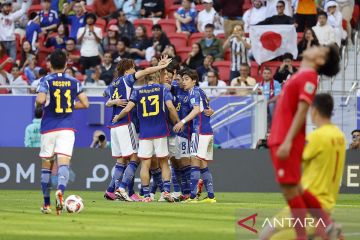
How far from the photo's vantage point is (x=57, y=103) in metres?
15.8

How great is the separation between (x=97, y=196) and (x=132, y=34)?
870cm

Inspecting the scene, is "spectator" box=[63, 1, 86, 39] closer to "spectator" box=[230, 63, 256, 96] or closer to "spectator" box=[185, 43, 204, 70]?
"spectator" box=[185, 43, 204, 70]

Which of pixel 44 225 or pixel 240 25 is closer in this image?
pixel 44 225

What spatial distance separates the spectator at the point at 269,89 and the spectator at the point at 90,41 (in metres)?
5.43

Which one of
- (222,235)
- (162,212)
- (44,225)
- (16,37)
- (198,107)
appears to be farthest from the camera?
(16,37)

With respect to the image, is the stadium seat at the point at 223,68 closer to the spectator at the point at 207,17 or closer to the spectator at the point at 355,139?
the spectator at the point at 207,17

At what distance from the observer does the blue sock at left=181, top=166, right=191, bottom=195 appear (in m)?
20.0

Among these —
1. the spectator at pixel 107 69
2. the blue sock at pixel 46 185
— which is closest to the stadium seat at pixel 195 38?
the spectator at pixel 107 69

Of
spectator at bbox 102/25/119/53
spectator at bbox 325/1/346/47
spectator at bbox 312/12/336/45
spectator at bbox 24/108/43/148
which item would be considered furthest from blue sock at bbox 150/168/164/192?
spectator at bbox 102/25/119/53

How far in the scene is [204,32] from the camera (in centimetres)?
2920

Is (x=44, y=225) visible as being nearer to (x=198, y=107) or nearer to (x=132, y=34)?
(x=198, y=107)

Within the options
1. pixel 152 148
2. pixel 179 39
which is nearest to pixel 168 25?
pixel 179 39

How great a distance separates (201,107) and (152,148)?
1.10m

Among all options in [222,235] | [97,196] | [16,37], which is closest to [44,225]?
[222,235]
